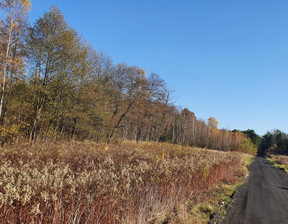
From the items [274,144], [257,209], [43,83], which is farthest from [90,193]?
[274,144]

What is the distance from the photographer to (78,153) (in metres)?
6.71

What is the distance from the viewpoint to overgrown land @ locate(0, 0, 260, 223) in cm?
238

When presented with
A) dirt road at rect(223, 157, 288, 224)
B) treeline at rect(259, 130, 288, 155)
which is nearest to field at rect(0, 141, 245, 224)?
dirt road at rect(223, 157, 288, 224)

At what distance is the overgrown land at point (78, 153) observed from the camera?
2.38m

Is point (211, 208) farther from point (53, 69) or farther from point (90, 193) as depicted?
point (53, 69)

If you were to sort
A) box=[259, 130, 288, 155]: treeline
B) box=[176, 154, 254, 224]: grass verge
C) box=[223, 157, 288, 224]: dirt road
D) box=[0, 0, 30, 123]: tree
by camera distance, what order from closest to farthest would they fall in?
box=[176, 154, 254, 224]: grass verge, box=[223, 157, 288, 224]: dirt road, box=[0, 0, 30, 123]: tree, box=[259, 130, 288, 155]: treeline

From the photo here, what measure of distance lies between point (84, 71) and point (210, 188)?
11679 mm

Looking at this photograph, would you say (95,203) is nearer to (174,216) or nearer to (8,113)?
(174,216)

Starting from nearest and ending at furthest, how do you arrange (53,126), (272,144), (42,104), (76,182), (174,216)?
1. (76,182)
2. (174,216)
3. (42,104)
4. (53,126)
5. (272,144)

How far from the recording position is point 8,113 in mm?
11875

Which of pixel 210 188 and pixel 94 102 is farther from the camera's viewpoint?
pixel 94 102

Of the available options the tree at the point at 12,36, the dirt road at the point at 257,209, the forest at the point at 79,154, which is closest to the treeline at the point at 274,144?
the forest at the point at 79,154

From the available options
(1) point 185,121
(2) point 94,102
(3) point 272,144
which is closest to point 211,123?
(3) point 272,144

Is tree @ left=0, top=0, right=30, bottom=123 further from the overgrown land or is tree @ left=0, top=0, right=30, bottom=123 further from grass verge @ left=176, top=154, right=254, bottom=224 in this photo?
grass verge @ left=176, top=154, right=254, bottom=224
